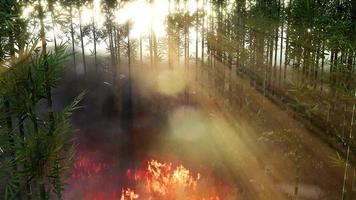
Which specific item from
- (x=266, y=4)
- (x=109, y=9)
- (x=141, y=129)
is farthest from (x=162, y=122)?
(x=109, y=9)

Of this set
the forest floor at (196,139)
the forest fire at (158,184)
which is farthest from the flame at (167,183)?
the forest floor at (196,139)

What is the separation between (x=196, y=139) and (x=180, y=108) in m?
8.40

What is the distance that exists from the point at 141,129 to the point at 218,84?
11.9 metres

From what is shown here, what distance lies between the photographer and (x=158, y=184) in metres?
18.6

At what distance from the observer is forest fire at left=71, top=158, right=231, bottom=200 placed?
675 inches

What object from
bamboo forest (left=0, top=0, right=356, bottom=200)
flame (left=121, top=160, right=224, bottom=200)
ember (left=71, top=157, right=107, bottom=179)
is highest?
bamboo forest (left=0, top=0, right=356, bottom=200)

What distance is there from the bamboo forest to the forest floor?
4.5 inches

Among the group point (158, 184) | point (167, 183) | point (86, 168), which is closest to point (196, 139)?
point (167, 183)

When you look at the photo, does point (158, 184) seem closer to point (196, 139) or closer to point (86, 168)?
point (86, 168)

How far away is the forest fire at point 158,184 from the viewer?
17141 millimetres

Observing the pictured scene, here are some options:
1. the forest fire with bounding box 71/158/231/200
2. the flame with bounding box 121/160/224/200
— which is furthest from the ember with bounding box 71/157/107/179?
the flame with bounding box 121/160/224/200

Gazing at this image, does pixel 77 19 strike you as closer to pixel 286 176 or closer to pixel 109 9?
pixel 109 9

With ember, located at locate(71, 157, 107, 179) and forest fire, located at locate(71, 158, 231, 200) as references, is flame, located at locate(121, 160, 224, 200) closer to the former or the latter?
forest fire, located at locate(71, 158, 231, 200)

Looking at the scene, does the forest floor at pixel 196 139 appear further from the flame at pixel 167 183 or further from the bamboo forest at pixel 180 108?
the flame at pixel 167 183
